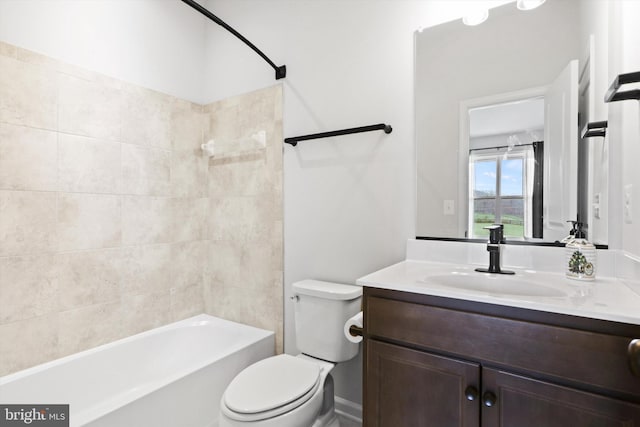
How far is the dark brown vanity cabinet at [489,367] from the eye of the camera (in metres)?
0.82

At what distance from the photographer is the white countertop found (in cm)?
86

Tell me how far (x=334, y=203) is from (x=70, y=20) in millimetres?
1740

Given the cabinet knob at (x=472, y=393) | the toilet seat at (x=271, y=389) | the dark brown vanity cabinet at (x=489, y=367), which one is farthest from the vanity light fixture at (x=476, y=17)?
the toilet seat at (x=271, y=389)

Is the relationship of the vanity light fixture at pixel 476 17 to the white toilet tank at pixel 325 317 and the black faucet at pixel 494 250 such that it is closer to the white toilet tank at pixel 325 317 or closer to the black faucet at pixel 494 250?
the black faucet at pixel 494 250

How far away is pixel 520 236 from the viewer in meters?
1.40

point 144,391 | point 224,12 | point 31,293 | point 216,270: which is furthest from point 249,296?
point 224,12

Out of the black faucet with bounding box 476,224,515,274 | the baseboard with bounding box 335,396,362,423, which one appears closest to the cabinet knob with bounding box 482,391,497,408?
the black faucet with bounding box 476,224,515,274

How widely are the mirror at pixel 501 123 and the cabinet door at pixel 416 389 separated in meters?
0.67

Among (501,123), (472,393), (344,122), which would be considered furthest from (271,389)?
(501,123)

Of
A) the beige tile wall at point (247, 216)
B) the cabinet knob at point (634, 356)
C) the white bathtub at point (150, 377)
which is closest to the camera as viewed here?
the cabinet knob at point (634, 356)

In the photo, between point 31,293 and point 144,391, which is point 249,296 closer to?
point 144,391

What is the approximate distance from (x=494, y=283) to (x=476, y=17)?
46.1 inches

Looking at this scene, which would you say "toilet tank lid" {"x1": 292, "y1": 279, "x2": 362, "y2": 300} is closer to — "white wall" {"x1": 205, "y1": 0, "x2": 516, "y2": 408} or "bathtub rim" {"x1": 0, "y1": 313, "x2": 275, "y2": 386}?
"white wall" {"x1": 205, "y1": 0, "x2": 516, "y2": 408}

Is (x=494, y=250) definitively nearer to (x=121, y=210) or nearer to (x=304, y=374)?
(x=304, y=374)
